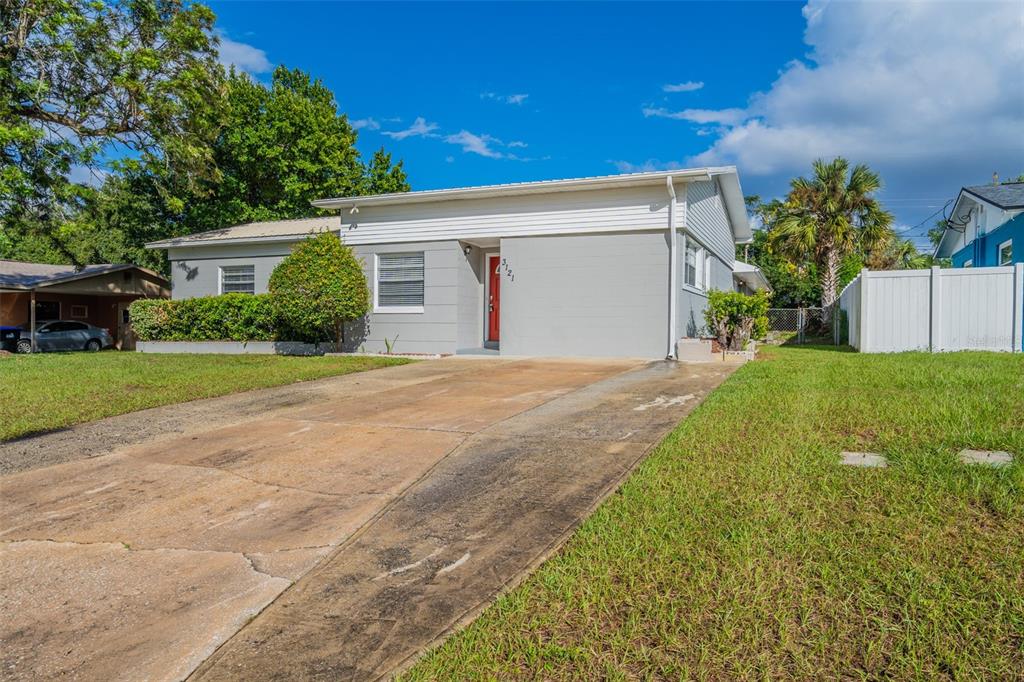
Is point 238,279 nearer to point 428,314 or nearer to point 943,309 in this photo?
point 428,314

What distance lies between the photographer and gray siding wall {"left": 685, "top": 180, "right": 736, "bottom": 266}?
1290cm

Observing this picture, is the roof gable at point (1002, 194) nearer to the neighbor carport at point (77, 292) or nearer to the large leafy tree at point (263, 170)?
the large leafy tree at point (263, 170)

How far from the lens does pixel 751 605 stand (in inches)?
90.0

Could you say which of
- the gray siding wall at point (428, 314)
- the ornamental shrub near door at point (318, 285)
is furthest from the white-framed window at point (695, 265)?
the ornamental shrub near door at point (318, 285)

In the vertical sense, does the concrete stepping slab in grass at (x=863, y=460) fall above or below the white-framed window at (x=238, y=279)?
below

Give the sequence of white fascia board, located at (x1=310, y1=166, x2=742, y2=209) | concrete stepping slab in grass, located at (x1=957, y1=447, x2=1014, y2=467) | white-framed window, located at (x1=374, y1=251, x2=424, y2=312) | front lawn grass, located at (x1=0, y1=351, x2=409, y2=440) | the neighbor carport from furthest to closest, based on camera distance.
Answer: the neighbor carport < white-framed window, located at (x1=374, y1=251, x2=424, y2=312) < white fascia board, located at (x1=310, y1=166, x2=742, y2=209) < front lawn grass, located at (x1=0, y1=351, x2=409, y2=440) < concrete stepping slab in grass, located at (x1=957, y1=447, x2=1014, y2=467)

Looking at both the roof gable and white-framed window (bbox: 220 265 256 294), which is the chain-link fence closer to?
the roof gable

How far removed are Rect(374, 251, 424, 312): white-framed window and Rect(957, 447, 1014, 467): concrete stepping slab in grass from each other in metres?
11.6

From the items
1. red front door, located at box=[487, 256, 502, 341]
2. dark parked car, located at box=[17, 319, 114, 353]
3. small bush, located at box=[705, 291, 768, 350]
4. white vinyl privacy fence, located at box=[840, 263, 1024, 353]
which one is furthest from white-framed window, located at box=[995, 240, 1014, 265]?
dark parked car, located at box=[17, 319, 114, 353]

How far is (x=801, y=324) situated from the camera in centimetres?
2334

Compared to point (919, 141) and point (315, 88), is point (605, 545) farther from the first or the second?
point (315, 88)

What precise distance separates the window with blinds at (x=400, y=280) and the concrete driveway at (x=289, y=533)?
8.36 metres

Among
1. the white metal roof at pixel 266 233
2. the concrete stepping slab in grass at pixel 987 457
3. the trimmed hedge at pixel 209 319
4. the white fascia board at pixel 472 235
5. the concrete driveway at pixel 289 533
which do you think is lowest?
the concrete driveway at pixel 289 533

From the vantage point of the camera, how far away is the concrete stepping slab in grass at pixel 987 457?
12.0 ft
